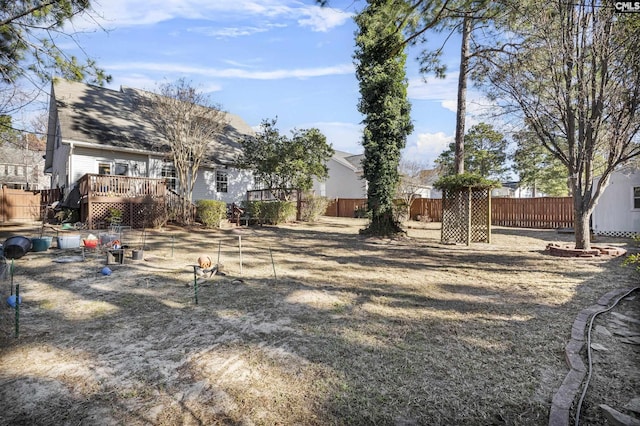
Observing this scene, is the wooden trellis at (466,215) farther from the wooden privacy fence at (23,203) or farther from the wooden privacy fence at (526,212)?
the wooden privacy fence at (23,203)

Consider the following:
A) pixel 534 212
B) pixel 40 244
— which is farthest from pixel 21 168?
pixel 534 212

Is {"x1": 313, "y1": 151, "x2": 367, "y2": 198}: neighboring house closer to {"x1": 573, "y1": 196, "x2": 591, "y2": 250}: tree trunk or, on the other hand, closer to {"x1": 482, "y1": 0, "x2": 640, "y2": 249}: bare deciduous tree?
{"x1": 482, "y1": 0, "x2": 640, "y2": 249}: bare deciduous tree

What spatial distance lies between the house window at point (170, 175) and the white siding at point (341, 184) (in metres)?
15.7

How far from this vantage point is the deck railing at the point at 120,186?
503 inches

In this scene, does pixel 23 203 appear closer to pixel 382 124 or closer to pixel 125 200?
pixel 125 200

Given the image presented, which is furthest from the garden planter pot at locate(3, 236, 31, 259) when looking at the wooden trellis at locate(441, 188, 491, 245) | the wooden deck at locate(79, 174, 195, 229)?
the wooden trellis at locate(441, 188, 491, 245)

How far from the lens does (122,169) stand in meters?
15.7

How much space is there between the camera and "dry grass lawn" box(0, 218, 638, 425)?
8.13ft

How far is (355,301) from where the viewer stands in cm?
505

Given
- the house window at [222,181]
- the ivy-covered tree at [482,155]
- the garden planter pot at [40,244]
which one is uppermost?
the ivy-covered tree at [482,155]

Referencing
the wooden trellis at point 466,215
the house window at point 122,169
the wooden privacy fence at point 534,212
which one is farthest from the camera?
the wooden privacy fence at point 534,212

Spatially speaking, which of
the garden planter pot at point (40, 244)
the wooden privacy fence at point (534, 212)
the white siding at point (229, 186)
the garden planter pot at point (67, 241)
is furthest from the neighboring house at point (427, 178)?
the garden planter pot at point (40, 244)

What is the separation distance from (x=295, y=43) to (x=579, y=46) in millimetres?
7057

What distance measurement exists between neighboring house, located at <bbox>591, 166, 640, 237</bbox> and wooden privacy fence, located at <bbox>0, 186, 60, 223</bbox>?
24906mm
